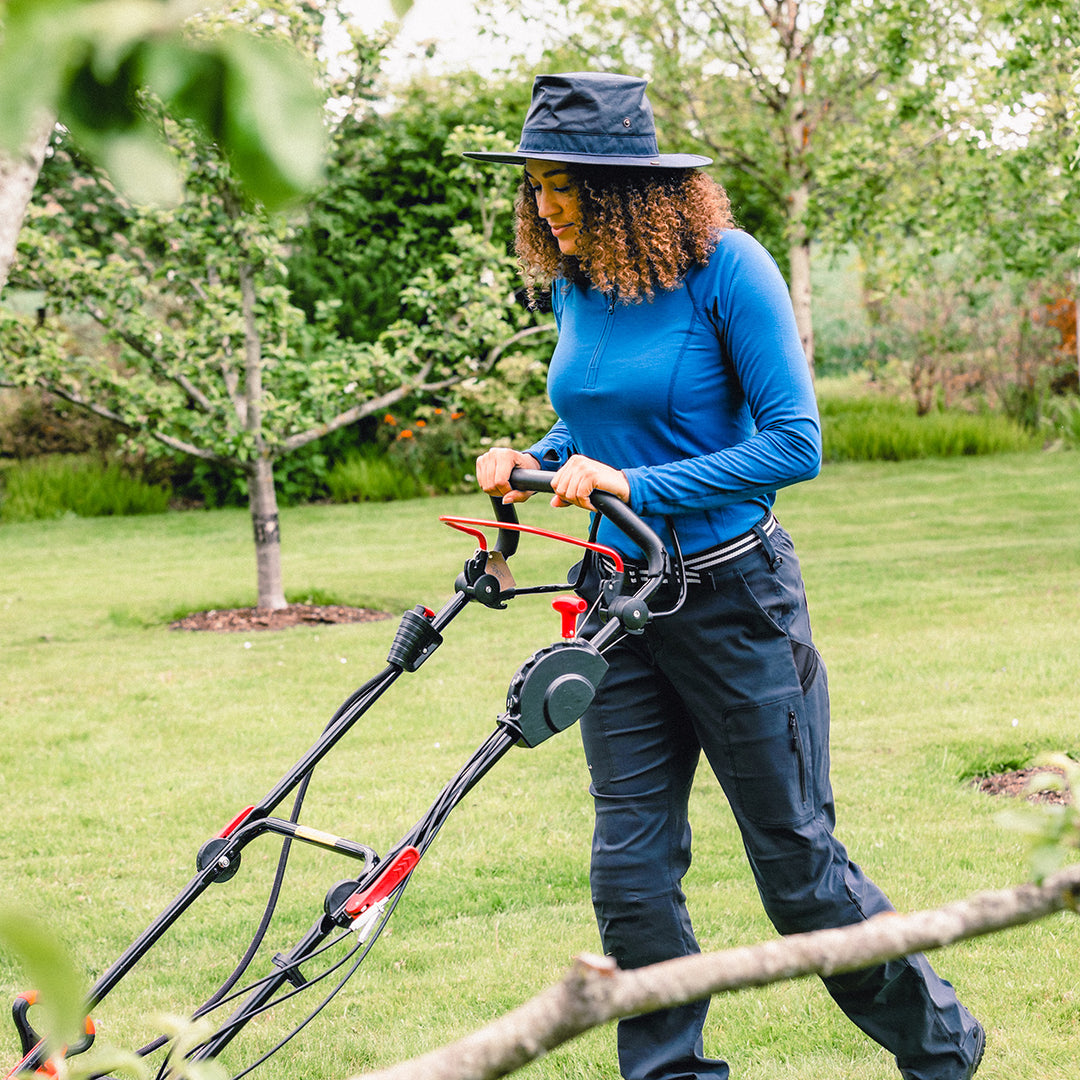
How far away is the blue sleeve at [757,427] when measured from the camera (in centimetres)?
240

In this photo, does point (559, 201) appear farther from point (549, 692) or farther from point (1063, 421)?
point (1063, 421)

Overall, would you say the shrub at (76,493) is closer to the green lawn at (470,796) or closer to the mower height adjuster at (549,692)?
the green lawn at (470,796)

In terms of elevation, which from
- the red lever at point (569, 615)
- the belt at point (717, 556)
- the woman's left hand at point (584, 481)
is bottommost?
the red lever at point (569, 615)

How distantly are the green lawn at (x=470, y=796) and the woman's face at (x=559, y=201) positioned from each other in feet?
5.97

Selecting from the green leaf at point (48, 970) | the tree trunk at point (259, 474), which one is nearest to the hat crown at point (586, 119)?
the green leaf at point (48, 970)

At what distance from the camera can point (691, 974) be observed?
0.81 metres

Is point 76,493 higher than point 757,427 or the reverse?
the reverse

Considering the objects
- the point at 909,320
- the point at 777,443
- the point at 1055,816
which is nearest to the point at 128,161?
the point at 1055,816

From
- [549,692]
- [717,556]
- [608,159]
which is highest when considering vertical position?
[608,159]

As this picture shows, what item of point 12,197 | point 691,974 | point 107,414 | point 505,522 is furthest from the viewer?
point 107,414

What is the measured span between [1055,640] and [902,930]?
6.15 meters

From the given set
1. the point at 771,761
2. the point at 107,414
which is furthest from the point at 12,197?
the point at 107,414

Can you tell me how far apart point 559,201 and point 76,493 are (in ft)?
40.7

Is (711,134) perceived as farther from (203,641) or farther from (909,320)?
(203,641)
